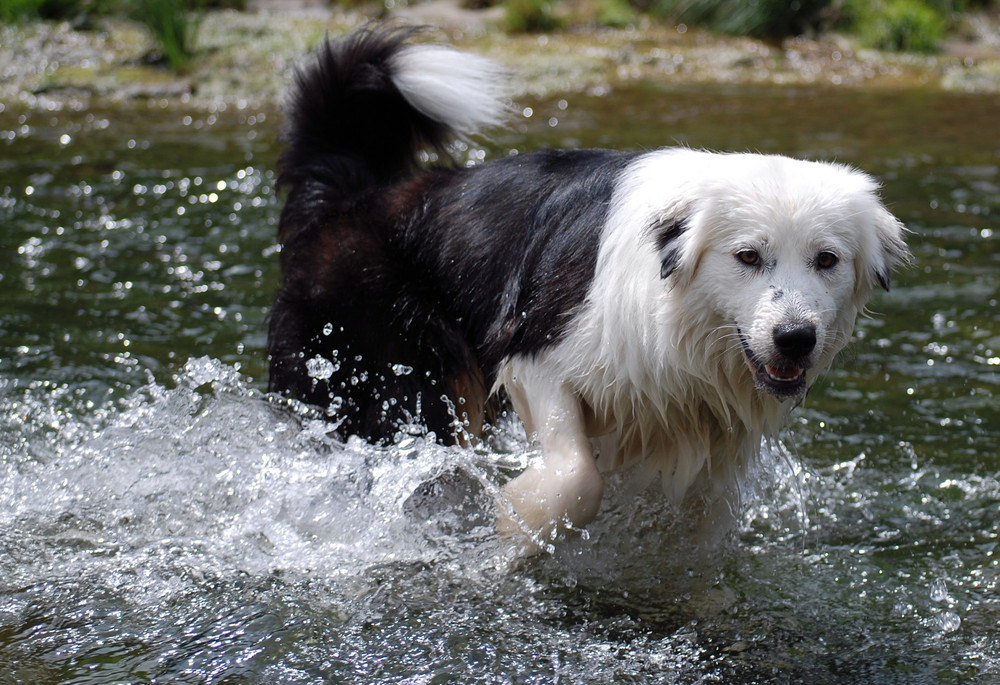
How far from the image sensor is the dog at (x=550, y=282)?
9.76 feet

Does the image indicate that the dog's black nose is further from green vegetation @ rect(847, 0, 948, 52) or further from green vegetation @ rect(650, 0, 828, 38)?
green vegetation @ rect(650, 0, 828, 38)

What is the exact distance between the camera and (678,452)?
11.5 ft

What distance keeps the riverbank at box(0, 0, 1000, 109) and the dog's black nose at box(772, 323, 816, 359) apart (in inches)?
286

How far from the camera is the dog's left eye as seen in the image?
293 cm

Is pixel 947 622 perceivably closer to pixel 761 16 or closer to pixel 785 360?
pixel 785 360

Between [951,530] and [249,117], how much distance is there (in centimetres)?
688

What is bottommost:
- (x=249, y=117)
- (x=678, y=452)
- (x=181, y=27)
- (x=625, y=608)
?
(x=625, y=608)

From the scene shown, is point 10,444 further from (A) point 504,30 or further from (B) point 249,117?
(A) point 504,30

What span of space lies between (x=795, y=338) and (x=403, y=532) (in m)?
1.50

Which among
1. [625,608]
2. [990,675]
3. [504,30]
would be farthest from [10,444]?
[504,30]

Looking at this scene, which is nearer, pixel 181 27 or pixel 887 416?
pixel 887 416

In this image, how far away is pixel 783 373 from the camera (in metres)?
2.97

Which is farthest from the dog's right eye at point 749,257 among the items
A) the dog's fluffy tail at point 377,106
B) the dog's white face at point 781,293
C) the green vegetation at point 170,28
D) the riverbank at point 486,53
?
the green vegetation at point 170,28

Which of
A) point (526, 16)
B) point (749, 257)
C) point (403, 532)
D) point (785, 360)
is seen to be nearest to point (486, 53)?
point (526, 16)
